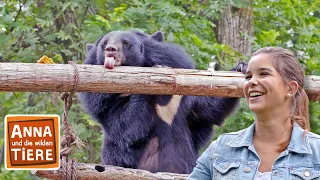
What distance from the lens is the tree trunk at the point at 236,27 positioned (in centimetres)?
825

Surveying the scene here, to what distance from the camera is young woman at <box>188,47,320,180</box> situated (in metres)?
2.50

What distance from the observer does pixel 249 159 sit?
8.31 ft

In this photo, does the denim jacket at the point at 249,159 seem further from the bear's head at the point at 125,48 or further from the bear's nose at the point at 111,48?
the bear's head at the point at 125,48

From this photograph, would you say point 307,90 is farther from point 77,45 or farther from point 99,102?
point 77,45

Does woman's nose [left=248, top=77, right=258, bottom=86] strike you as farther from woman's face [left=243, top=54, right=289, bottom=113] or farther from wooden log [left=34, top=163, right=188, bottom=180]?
wooden log [left=34, top=163, right=188, bottom=180]

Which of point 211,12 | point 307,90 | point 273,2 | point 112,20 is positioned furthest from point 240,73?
point 273,2

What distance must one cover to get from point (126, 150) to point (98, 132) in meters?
2.80

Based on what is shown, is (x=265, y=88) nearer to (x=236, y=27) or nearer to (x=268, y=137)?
(x=268, y=137)

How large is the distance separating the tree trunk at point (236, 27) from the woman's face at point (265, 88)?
563cm

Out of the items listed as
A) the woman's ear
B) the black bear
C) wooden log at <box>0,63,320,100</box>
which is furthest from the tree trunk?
the woman's ear

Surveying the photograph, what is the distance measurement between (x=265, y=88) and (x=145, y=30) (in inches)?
169

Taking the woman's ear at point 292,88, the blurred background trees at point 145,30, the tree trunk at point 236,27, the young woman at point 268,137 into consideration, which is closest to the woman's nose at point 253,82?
the young woman at point 268,137

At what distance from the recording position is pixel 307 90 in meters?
3.88

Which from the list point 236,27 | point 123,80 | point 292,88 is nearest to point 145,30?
point 236,27
